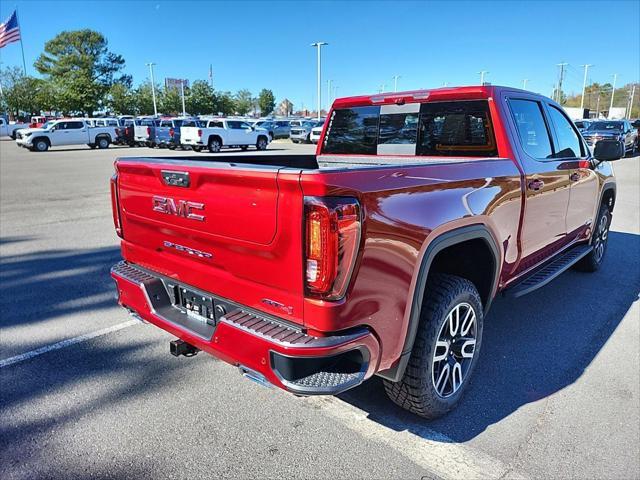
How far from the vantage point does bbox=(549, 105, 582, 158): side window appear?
4258mm

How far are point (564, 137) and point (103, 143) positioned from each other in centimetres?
3179

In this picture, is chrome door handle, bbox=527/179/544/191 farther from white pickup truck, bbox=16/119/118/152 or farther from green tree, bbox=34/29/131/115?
green tree, bbox=34/29/131/115

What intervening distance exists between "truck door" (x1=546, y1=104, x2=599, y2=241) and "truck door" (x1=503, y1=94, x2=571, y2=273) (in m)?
0.14

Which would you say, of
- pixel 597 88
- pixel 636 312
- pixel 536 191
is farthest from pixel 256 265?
pixel 597 88

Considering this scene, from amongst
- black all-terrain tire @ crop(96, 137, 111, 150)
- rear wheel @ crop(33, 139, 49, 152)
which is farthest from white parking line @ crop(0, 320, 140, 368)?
black all-terrain tire @ crop(96, 137, 111, 150)

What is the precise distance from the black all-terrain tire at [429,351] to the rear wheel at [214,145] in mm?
24624

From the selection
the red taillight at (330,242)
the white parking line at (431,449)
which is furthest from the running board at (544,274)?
the red taillight at (330,242)

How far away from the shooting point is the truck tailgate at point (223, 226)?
6.86 ft

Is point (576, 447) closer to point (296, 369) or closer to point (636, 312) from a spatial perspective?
point (296, 369)

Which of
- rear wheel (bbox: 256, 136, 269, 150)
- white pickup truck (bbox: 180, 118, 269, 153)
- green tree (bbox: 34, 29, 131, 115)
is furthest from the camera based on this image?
green tree (bbox: 34, 29, 131, 115)

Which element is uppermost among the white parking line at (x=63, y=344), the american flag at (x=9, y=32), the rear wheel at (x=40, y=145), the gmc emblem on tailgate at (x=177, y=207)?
the american flag at (x=9, y=32)

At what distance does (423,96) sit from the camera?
12.5 ft

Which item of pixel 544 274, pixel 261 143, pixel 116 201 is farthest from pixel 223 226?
pixel 261 143

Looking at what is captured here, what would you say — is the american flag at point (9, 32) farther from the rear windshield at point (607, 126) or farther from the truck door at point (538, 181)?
the truck door at point (538, 181)
